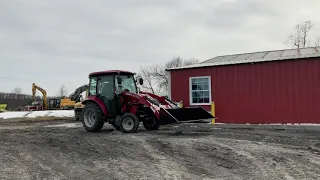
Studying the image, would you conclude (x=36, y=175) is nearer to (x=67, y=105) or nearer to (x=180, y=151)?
(x=180, y=151)

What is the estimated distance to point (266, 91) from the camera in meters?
16.8

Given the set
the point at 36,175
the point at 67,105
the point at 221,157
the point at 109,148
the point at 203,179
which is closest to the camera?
the point at 203,179

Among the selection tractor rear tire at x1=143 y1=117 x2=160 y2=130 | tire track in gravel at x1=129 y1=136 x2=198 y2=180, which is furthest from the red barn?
tire track in gravel at x1=129 y1=136 x2=198 y2=180

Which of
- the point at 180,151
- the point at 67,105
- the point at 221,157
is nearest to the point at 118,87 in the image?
the point at 180,151

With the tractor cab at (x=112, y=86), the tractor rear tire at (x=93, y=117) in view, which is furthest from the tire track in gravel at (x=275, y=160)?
the tractor rear tire at (x=93, y=117)

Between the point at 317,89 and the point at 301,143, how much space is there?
23.0 ft

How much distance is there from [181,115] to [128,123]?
6.43ft

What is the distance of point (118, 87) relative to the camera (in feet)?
45.0

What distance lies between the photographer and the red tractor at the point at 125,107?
12.7 m

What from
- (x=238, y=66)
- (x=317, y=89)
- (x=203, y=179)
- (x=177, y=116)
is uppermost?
(x=238, y=66)

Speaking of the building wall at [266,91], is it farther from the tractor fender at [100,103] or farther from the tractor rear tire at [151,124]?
the tractor fender at [100,103]

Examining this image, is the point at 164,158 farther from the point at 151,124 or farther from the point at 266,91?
the point at 266,91

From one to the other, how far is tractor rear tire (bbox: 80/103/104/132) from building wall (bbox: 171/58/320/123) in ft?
20.9

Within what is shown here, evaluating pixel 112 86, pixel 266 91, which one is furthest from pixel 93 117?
pixel 266 91
